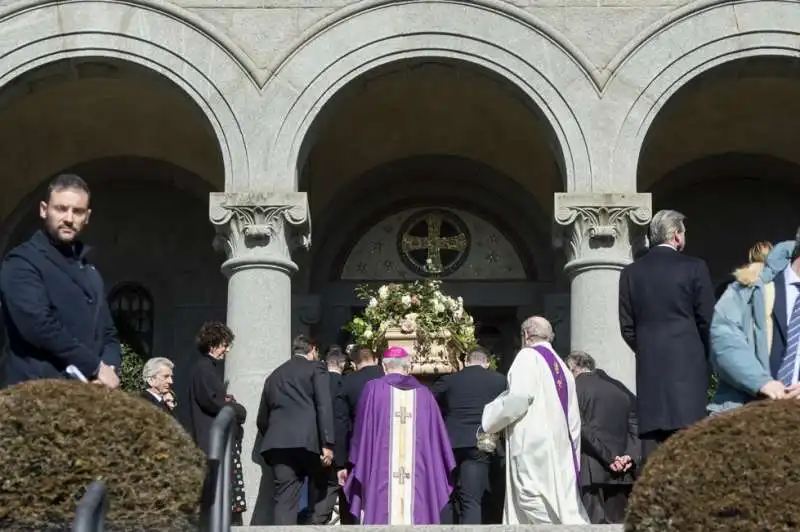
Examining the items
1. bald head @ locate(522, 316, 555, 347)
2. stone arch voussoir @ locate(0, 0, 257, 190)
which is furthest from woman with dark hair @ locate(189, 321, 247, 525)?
stone arch voussoir @ locate(0, 0, 257, 190)

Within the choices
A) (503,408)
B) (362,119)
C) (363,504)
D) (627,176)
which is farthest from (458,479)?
(362,119)

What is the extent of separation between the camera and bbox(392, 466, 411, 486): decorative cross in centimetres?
1241

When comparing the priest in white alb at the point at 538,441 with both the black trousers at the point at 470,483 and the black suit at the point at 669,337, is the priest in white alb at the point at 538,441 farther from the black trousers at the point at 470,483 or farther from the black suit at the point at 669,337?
the black trousers at the point at 470,483

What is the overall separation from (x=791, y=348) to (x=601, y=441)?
3956 mm

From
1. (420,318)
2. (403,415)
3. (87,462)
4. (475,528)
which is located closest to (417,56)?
(420,318)

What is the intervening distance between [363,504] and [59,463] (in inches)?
214

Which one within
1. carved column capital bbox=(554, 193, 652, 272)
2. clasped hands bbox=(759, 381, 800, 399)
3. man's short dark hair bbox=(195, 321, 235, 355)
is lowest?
clasped hands bbox=(759, 381, 800, 399)

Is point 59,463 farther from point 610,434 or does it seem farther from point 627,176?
point 627,176

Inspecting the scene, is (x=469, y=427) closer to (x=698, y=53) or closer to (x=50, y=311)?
(x=698, y=53)

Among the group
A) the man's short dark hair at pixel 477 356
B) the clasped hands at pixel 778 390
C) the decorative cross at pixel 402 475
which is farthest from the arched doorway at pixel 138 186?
the clasped hands at pixel 778 390

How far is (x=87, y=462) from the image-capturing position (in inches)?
290

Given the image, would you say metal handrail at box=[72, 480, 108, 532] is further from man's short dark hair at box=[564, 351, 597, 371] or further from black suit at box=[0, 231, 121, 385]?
man's short dark hair at box=[564, 351, 597, 371]

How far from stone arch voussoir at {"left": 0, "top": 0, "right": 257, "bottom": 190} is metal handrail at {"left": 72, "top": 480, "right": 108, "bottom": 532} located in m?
8.80

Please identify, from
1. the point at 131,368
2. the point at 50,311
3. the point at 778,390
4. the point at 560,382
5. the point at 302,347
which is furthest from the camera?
the point at 131,368
